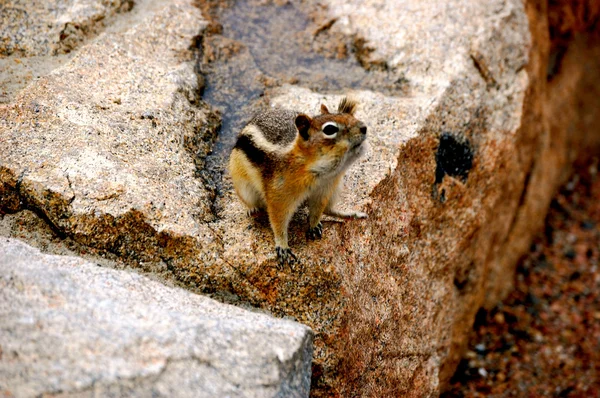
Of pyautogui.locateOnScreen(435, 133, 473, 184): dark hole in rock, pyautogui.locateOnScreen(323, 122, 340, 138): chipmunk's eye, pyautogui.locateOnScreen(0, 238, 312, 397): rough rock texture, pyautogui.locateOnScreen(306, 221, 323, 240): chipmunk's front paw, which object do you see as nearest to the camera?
pyautogui.locateOnScreen(0, 238, 312, 397): rough rock texture

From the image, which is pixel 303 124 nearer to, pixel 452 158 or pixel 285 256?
pixel 285 256

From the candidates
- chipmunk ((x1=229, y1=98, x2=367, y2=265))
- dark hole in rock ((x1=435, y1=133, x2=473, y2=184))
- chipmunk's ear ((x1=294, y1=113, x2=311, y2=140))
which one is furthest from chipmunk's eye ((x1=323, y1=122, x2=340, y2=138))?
dark hole in rock ((x1=435, y1=133, x2=473, y2=184))

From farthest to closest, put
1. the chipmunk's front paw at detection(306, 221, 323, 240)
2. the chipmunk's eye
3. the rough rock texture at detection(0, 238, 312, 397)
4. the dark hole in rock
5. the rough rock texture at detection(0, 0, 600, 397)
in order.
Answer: the dark hole in rock, the chipmunk's front paw at detection(306, 221, 323, 240), the rough rock texture at detection(0, 0, 600, 397), the chipmunk's eye, the rough rock texture at detection(0, 238, 312, 397)

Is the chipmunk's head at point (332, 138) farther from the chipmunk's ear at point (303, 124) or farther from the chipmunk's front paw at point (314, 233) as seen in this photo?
the chipmunk's front paw at point (314, 233)

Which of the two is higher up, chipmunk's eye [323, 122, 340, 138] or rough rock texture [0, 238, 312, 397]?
chipmunk's eye [323, 122, 340, 138]

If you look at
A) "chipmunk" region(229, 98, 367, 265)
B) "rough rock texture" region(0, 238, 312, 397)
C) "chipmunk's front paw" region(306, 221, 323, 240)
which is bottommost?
"chipmunk's front paw" region(306, 221, 323, 240)

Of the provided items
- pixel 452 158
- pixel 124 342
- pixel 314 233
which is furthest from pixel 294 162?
pixel 452 158

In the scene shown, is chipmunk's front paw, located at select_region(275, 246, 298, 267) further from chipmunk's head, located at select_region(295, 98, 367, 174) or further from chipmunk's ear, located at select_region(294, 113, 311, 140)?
chipmunk's ear, located at select_region(294, 113, 311, 140)

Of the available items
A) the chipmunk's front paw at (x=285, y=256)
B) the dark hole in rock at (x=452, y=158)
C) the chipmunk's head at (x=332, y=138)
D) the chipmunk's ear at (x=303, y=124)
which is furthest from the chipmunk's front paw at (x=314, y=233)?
the dark hole in rock at (x=452, y=158)
